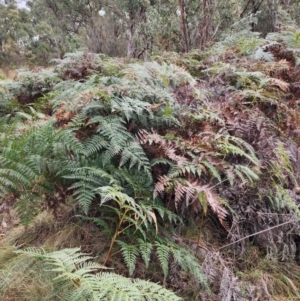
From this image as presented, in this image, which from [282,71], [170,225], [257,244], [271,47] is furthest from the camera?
[271,47]

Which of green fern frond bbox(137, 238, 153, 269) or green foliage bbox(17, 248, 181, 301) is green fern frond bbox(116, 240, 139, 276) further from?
green foliage bbox(17, 248, 181, 301)

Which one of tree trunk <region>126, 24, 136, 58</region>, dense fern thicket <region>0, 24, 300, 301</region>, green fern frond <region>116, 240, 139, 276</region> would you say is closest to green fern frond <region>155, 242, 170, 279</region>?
dense fern thicket <region>0, 24, 300, 301</region>

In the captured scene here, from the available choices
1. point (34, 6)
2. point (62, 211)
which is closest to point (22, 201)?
point (62, 211)

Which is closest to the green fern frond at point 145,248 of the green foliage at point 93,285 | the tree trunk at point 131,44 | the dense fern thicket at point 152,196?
the dense fern thicket at point 152,196

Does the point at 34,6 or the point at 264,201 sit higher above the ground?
the point at 34,6

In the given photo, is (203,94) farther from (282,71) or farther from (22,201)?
(22,201)

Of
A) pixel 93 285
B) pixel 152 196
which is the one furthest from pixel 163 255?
pixel 93 285

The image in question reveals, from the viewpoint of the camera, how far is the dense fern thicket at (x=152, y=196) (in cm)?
156

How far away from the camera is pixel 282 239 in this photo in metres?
1.93

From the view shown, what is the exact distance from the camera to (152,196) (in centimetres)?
179

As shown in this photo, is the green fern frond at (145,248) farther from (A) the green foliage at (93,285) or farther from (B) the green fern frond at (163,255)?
(A) the green foliage at (93,285)

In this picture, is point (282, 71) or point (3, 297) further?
point (282, 71)

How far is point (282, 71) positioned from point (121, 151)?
2309mm

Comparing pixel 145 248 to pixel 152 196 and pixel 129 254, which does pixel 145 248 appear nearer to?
pixel 129 254
